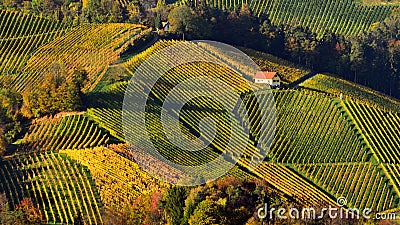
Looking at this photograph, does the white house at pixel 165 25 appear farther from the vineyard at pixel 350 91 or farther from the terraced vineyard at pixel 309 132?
the terraced vineyard at pixel 309 132

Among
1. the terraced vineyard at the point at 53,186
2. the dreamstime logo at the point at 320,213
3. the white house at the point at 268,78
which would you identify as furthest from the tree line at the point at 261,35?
the dreamstime logo at the point at 320,213

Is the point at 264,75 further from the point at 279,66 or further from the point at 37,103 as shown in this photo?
the point at 37,103

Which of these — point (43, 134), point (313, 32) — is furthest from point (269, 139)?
point (313, 32)

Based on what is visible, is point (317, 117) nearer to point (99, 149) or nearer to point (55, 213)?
point (99, 149)

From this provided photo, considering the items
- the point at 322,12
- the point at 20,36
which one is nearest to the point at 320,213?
the point at 20,36

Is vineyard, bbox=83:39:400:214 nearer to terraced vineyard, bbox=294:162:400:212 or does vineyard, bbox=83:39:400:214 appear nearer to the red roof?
terraced vineyard, bbox=294:162:400:212
